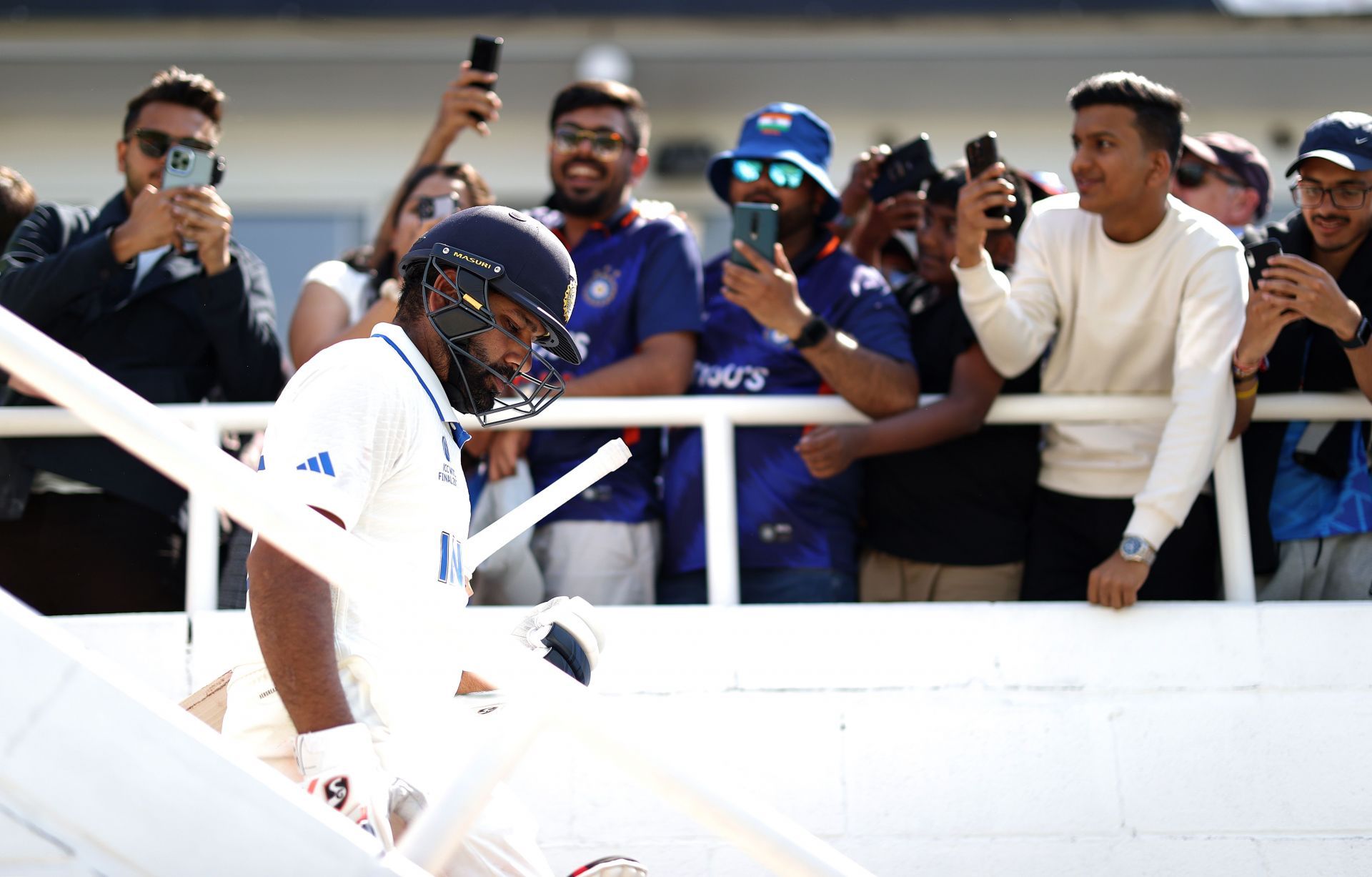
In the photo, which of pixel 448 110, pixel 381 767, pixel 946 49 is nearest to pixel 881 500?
pixel 448 110

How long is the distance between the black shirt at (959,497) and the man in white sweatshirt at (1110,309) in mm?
84

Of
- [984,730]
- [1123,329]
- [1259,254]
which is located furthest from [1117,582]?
[1259,254]

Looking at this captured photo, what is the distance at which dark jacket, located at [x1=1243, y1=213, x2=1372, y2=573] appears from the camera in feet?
14.2

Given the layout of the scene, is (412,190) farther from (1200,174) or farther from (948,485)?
(1200,174)

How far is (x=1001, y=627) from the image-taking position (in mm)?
4180

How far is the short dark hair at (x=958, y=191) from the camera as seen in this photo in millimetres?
4949

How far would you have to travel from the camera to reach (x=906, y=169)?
5.09 meters

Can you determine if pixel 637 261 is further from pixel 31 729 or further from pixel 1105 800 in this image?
pixel 31 729

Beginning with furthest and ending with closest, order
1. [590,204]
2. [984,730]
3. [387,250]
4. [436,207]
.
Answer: [387,250], [590,204], [436,207], [984,730]

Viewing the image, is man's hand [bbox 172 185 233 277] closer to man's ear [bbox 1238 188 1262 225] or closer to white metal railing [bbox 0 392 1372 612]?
white metal railing [bbox 0 392 1372 612]

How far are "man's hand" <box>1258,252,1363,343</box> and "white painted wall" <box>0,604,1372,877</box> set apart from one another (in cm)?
83

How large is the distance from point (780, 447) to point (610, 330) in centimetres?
68

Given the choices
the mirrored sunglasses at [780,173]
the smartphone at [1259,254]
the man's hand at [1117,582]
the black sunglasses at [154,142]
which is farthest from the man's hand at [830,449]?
the black sunglasses at [154,142]

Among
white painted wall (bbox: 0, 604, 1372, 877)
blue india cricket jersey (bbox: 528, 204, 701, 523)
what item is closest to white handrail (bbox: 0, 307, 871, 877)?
white painted wall (bbox: 0, 604, 1372, 877)
